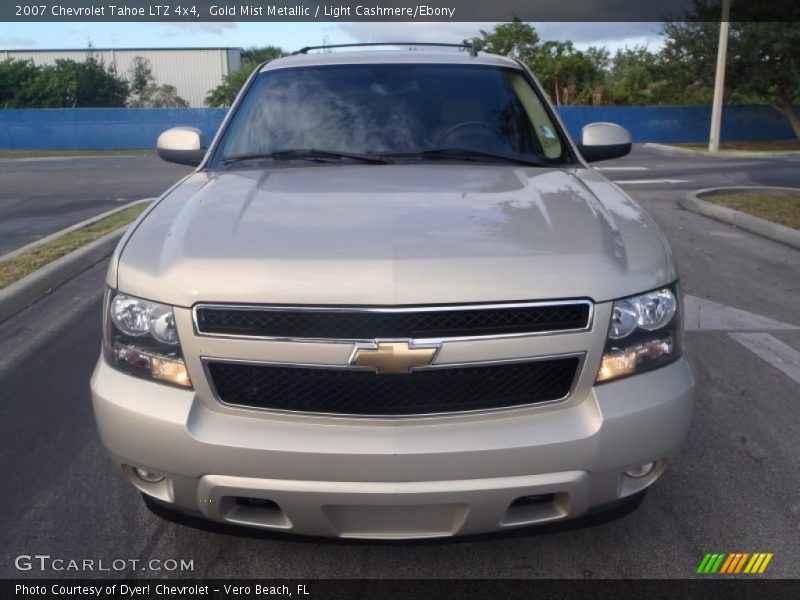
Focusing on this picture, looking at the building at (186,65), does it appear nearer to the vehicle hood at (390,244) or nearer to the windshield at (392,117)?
the windshield at (392,117)

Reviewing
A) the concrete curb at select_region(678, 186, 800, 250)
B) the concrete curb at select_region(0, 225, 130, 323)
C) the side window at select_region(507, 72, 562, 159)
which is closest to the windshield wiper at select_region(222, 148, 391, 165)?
the side window at select_region(507, 72, 562, 159)

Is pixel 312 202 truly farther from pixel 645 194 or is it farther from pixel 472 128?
pixel 645 194

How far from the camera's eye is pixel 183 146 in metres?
4.23

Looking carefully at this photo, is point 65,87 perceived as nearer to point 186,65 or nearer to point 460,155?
point 186,65

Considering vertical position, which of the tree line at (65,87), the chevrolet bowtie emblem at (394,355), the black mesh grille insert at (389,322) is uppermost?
the tree line at (65,87)

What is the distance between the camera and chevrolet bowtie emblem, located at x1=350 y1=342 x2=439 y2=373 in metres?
2.21

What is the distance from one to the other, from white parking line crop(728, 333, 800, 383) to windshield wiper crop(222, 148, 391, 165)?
2.82 metres

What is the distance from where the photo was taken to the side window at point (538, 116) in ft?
12.4

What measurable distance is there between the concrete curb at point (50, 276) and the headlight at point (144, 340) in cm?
378

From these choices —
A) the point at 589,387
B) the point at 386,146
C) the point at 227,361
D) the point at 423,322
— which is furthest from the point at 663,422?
the point at 386,146

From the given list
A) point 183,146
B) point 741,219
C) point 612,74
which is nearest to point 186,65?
point 612,74

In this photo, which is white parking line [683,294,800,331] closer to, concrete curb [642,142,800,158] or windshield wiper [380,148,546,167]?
windshield wiper [380,148,546,167]

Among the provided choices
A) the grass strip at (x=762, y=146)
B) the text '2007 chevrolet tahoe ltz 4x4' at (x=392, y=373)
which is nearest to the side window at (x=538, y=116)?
the text '2007 chevrolet tahoe ltz 4x4' at (x=392, y=373)

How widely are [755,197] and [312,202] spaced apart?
33.1 feet
